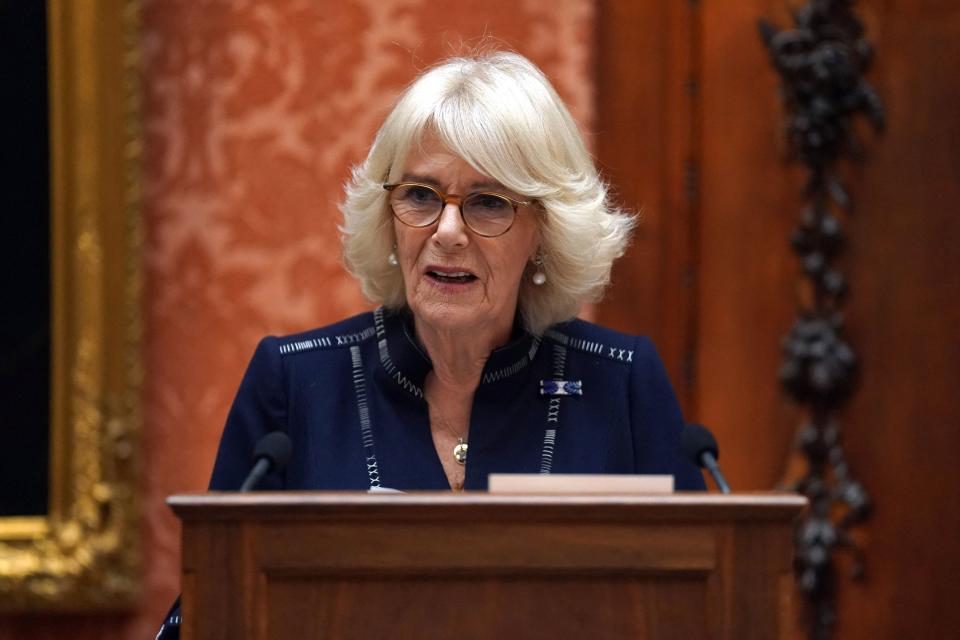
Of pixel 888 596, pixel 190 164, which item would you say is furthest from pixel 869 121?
pixel 190 164

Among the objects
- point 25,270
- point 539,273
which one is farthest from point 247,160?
point 539,273

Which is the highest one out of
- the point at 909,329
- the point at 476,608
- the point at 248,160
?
the point at 248,160

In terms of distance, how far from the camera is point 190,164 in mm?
3295

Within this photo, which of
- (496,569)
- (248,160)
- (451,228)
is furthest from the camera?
(248,160)

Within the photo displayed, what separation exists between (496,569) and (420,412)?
71 cm

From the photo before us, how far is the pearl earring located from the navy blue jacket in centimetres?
9

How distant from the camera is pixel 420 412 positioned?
2150 mm

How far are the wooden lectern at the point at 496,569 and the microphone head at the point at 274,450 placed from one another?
0.62 feet

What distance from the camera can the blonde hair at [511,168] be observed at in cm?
208

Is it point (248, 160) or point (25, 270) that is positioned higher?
point (248, 160)

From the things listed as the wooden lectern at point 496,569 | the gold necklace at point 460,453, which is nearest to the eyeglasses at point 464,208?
the gold necklace at point 460,453

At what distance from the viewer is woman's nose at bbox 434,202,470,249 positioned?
81.4 inches

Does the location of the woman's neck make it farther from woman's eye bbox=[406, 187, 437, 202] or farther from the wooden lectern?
the wooden lectern

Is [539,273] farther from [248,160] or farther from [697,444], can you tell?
[248,160]
